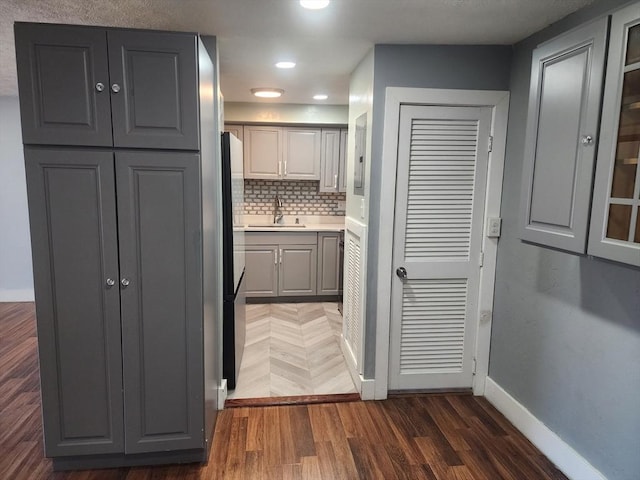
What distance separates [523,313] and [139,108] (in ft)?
7.72

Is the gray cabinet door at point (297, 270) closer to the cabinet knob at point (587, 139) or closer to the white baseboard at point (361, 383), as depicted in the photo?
the white baseboard at point (361, 383)

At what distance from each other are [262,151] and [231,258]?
95.1 inches

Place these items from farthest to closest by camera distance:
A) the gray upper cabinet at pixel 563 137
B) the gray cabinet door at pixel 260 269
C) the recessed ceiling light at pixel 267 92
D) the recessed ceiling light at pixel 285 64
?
the gray cabinet door at pixel 260 269 < the recessed ceiling light at pixel 267 92 < the recessed ceiling light at pixel 285 64 < the gray upper cabinet at pixel 563 137

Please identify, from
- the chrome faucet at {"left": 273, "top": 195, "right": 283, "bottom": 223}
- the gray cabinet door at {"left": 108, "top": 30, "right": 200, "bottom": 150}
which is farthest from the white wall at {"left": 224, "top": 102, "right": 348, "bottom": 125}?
the gray cabinet door at {"left": 108, "top": 30, "right": 200, "bottom": 150}

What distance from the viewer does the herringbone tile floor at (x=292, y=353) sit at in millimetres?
2928

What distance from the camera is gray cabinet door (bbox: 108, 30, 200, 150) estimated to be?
177 cm

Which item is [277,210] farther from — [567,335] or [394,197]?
[567,335]

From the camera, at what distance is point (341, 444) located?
231 cm

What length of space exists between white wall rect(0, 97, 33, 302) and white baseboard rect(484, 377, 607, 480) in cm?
479

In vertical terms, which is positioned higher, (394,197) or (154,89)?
(154,89)

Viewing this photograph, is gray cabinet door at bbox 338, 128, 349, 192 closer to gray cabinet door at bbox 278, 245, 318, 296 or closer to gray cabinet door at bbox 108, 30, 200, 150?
gray cabinet door at bbox 278, 245, 318, 296

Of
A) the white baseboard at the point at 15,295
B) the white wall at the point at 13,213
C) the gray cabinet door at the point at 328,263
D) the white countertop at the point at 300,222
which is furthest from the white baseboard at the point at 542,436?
the white baseboard at the point at 15,295

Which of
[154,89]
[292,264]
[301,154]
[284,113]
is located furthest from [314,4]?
[292,264]

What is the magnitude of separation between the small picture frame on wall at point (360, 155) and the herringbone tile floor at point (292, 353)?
1406 millimetres
